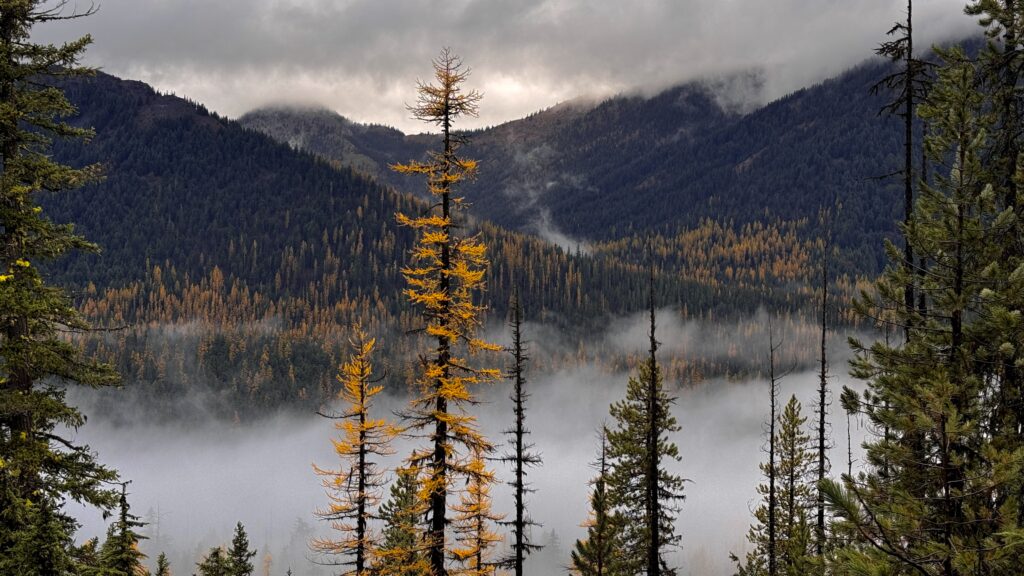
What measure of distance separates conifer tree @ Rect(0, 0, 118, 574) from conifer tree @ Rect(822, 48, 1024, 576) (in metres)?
12.3

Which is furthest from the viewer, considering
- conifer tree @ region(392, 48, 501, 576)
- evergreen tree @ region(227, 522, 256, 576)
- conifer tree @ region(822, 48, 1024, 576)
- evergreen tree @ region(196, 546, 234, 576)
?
evergreen tree @ region(227, 522, 256, 576)

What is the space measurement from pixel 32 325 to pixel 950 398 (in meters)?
14.8

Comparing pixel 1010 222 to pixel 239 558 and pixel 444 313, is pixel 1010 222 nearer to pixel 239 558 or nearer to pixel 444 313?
pixel 444 313

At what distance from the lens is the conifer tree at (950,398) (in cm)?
765

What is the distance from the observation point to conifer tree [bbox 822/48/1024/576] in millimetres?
7648

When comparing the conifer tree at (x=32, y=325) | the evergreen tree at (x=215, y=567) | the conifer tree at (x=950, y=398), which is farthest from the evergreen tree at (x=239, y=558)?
the conifer tree at (x=950, y=398)

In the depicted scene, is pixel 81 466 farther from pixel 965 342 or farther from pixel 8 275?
pixel 965 342

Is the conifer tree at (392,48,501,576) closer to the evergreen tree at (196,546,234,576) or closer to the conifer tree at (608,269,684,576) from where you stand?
the conifer tree at (608,269,684,576)

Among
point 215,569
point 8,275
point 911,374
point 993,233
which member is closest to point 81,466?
point 8,275

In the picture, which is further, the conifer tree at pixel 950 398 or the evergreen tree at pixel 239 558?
the evergreen tree at pixel 239 558

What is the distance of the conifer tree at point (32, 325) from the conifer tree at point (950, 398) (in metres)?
12.3

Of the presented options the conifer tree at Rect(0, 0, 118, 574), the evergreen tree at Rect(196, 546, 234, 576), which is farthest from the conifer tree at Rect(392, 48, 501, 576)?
the evergreen tree at Rect(196, 546, 234, 576)

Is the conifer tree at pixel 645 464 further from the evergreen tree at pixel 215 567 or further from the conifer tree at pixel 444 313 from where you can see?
the evergreen tree at pixel 215 567

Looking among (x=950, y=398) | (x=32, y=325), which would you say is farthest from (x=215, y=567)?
(x=950, y=398)
